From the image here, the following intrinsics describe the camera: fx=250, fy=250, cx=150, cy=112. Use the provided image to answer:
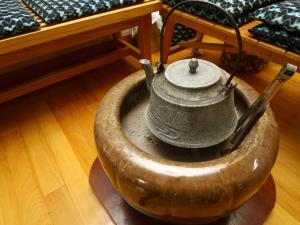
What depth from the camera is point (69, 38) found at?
1189 millimetres

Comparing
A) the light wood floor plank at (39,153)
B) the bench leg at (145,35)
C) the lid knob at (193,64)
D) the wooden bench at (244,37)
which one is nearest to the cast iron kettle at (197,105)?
the lid knob at (193,64)

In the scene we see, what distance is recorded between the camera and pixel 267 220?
2.81ft

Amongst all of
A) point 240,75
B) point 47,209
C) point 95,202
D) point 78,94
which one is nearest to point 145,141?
point 95,202

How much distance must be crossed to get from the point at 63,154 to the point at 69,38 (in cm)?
55

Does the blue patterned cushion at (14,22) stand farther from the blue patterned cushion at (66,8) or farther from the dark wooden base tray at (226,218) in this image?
the dark wooden base tray at (226,218)

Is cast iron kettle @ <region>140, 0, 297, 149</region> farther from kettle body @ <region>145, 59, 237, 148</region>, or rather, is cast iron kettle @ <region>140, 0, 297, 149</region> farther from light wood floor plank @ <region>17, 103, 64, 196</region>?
light wood floor plank @ <region>17, 103, 64, 196</region>

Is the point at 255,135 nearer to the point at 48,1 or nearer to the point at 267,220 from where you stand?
the point at 267,220

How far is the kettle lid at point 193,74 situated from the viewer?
64cm

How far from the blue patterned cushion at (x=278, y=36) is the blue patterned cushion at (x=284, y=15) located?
0.02m

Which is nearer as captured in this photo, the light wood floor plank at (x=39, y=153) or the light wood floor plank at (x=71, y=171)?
the light wood floor plank at (x=71, y=171)

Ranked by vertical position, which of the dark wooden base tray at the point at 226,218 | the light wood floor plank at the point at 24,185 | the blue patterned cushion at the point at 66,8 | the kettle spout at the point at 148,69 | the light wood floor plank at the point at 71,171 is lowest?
the light wood floor plank at the point at 24,185

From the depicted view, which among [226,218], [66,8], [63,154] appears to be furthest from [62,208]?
[66,8]

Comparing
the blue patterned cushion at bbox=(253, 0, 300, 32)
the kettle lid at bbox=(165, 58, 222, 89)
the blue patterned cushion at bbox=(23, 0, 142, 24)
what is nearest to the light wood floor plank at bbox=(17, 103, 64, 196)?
the blue patterned cushion at bbox=(23, 0, 142, 24)

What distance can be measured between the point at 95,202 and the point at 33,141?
480 millimetres
